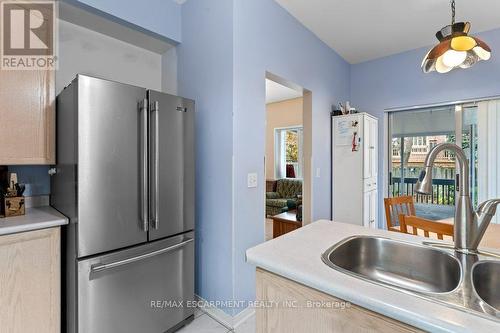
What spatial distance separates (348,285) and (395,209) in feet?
6.63

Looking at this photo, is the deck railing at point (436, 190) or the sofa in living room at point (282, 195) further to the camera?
the sofa in living room at point (282, 195)

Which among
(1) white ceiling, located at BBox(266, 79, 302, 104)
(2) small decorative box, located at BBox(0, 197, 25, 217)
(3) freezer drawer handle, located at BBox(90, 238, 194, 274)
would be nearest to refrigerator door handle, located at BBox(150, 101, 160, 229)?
(3) freezer drawer handle, located at BBox(90, 238, 194, 274)

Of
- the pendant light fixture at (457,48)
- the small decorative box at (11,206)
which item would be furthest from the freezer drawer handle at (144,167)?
the pendant light fixture at (457,48)

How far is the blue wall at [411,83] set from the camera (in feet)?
9.53

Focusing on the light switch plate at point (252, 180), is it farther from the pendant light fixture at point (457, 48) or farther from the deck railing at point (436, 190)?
the deck railing at point (436, 190)

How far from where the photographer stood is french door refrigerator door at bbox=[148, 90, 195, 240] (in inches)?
65.1

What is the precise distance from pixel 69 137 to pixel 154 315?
128cm

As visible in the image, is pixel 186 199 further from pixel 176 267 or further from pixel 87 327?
pixel 87 327

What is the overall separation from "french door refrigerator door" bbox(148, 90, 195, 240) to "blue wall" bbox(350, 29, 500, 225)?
296 centimetres

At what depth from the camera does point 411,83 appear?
3.39 metres

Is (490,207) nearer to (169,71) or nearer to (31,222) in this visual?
(31,222)

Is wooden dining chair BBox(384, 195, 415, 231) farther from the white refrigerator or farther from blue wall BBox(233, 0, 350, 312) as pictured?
blue wall BBox(233, 0, 350, 312)

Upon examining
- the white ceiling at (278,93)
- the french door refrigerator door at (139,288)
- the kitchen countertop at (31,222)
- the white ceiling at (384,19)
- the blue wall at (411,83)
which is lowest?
the french door refrigerator door at (139,288)

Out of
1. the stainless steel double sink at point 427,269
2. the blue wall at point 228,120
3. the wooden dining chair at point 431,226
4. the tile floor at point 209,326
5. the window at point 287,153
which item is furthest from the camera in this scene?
the window at point 287,153
